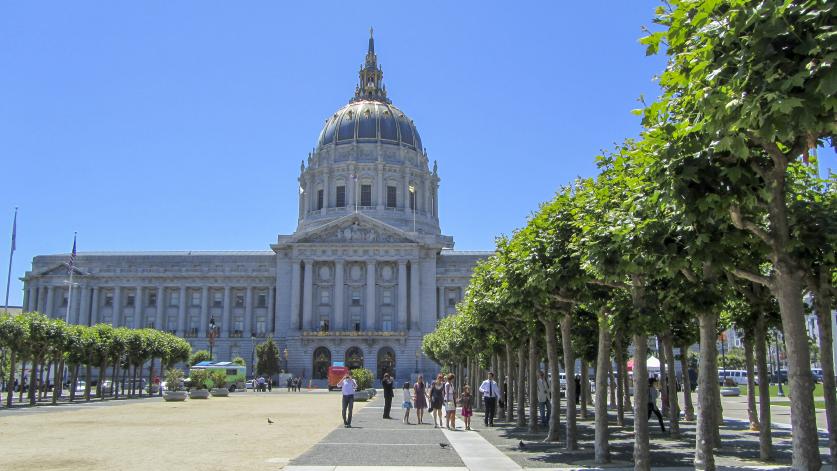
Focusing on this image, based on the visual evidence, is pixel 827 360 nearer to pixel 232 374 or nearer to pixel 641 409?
pixel 641 409

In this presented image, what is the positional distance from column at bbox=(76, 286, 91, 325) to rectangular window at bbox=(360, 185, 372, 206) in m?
47.2

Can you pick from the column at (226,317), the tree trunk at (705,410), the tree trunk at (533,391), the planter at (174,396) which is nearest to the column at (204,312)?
the column at (226,317)

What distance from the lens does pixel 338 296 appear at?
116812mm

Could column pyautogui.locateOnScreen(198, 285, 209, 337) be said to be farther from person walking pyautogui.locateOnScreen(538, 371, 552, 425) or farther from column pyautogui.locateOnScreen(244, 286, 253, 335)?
person walking pyautogui.locateOnScreen(538, 371, 552, 425)

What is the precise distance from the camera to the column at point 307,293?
11562 cm

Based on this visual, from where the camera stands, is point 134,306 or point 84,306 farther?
point 134,306

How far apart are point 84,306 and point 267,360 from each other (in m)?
40.2

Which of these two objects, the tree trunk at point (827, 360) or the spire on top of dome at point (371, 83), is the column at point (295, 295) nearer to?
the spire on top of dome at point (371, 83)

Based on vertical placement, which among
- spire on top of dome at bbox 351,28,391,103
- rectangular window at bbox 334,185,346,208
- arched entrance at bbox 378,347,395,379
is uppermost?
spire on top of dome at bbox 351,28,391,103

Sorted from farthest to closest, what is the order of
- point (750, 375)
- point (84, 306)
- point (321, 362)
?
point (84, 306)
point (321, 362)
point (750, 375)

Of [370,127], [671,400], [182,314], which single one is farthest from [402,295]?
[671,400]

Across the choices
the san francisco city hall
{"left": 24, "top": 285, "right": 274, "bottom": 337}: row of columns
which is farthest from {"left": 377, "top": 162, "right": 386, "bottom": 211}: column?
{"left": 24, "top": 285, "right": 274, "bottom": 337}: row of columns

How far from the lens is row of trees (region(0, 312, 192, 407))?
50.0m

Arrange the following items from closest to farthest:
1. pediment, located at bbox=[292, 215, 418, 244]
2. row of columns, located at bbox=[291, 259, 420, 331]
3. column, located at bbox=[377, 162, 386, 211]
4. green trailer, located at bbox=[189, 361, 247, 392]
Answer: green trailer, located at bbox=[189, 361, 247, 392] → row of columns, located at bbox=[291, 259, 420, 331] → pediment, located at bbox=[292, 215, 418, 244] → column, located at bbox=[377, 162, 386, 211]
